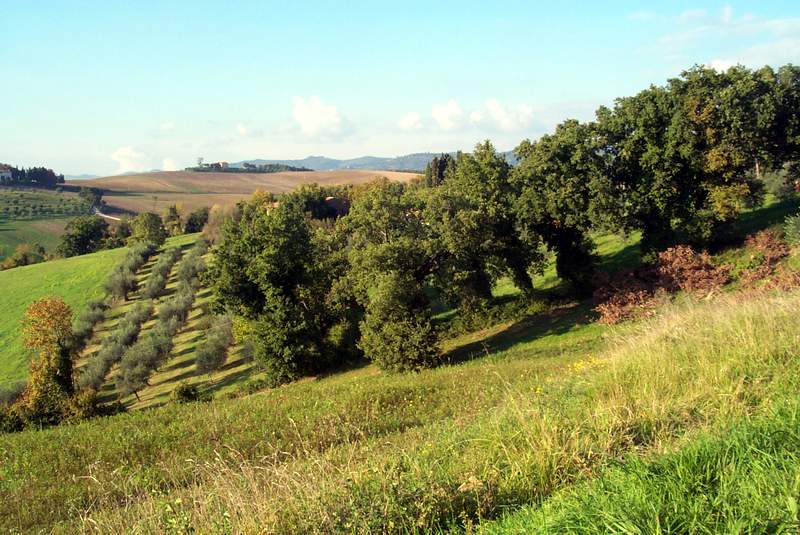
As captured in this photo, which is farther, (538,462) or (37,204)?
(37,204)

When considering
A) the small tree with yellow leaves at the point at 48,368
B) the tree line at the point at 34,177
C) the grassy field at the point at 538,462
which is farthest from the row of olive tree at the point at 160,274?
the tree line at the point at 34,177

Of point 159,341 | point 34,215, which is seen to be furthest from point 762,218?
point 34,215

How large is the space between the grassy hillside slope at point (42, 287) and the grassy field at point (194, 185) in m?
49.4

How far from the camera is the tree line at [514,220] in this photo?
86.1 feet

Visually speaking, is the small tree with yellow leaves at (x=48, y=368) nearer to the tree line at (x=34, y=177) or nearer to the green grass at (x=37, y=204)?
the green grass at (x=37, y=204)

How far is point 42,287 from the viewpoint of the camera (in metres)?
64.6

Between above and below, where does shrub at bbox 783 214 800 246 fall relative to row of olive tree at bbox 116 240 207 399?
above

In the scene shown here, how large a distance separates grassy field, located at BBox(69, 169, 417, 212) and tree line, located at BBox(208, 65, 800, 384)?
9922 cm

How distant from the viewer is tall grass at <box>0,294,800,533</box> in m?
4.57

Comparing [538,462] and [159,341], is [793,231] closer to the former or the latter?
[538,462]

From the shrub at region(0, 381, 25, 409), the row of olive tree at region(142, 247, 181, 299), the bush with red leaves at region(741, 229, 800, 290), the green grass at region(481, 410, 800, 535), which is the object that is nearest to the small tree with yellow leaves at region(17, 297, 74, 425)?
the shrub at region(0, 381, 25, 409)

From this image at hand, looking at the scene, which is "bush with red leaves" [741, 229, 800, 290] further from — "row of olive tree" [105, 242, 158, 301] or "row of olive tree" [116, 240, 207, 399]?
"row of olive tree" [105, 242, 158, 301]

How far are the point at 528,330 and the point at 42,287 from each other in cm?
6267

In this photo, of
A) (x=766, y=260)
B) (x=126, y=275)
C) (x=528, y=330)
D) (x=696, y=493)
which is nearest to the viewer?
(x=696, y=493)
